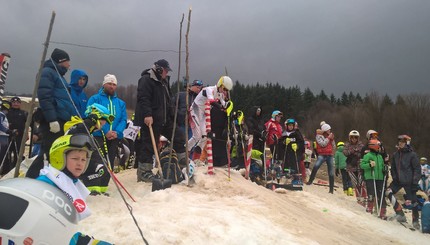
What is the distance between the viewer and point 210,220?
4.26 meters

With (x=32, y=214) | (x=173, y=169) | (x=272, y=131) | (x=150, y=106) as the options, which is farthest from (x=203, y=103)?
(x=32, y=214)

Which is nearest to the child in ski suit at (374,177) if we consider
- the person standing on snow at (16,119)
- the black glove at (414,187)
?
the black glove at (414,187)

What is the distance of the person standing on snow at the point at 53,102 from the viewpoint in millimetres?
5211

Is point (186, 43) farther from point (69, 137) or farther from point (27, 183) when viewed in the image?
point (27, 183)

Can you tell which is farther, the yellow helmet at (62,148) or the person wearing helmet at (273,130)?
the person wearing helmet at (273,130)

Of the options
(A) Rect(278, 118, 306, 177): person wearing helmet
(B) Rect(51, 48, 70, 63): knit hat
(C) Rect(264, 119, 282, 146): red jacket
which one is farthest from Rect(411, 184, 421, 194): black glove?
(B) Rect(51, 48, 70, 63): knit hat

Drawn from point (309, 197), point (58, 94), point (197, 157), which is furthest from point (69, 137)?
point (309, 197)

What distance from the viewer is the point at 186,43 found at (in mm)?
6340

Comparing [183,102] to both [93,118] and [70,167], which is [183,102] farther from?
[70,167]

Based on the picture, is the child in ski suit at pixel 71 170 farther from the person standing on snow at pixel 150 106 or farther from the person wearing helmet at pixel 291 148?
the person wearing helmet at pixel 291 148

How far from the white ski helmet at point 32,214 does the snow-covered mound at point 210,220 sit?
1239 millimetres

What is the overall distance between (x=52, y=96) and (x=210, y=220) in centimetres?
327

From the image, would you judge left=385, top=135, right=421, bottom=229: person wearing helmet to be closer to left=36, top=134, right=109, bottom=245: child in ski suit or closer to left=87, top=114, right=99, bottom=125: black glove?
left=87, top=114, right=99, bottom=125: black glove

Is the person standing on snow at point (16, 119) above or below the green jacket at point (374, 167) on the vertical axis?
above
